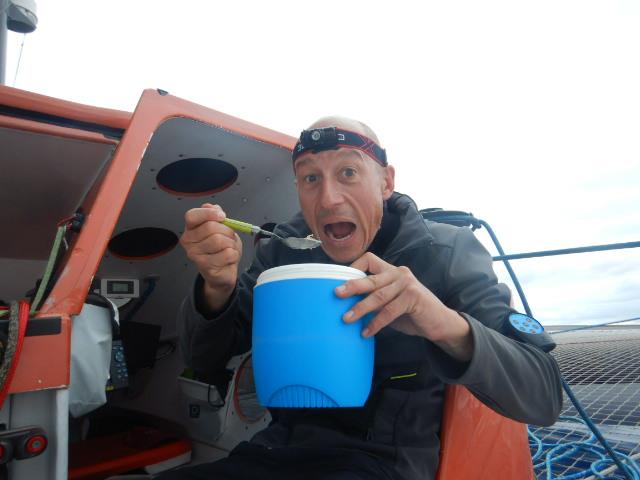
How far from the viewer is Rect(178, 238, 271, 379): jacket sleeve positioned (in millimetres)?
1086

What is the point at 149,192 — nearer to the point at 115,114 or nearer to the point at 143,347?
the point at 115,114

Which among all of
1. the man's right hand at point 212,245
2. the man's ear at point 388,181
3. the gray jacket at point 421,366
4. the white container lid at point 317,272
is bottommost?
the gray jacket at point 421,366

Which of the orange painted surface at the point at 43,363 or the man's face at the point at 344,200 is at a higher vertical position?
the man's face at the point at 344,200

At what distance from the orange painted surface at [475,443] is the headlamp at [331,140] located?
68 cm

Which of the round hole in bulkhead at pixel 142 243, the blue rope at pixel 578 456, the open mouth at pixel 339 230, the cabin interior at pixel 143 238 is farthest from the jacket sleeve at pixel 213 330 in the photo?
the blue rope at pixel 578 456

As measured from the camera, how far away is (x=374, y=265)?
0.79m

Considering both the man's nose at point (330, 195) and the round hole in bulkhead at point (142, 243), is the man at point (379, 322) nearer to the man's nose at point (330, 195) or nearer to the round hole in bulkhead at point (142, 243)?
the man's nose at point (330, 195)

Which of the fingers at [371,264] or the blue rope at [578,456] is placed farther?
the blue rope at [578,456]

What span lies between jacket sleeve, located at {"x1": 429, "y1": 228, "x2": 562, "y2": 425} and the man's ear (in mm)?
391

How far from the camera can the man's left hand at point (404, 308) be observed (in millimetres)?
717

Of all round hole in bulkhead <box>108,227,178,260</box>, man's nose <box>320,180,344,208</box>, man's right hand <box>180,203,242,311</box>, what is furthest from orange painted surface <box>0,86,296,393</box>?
round hole in bulkhead <box>108,227,178,260</box>

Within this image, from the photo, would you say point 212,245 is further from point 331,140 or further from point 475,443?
point 475,443

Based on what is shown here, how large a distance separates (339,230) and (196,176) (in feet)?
2.16

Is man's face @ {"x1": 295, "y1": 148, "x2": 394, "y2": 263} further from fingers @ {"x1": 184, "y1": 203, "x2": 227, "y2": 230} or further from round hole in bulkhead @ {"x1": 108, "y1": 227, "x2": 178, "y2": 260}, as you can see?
round hole in bulkhead @ {"x1": 108, "y1": 227, "x2": 178, "y2": 260}
